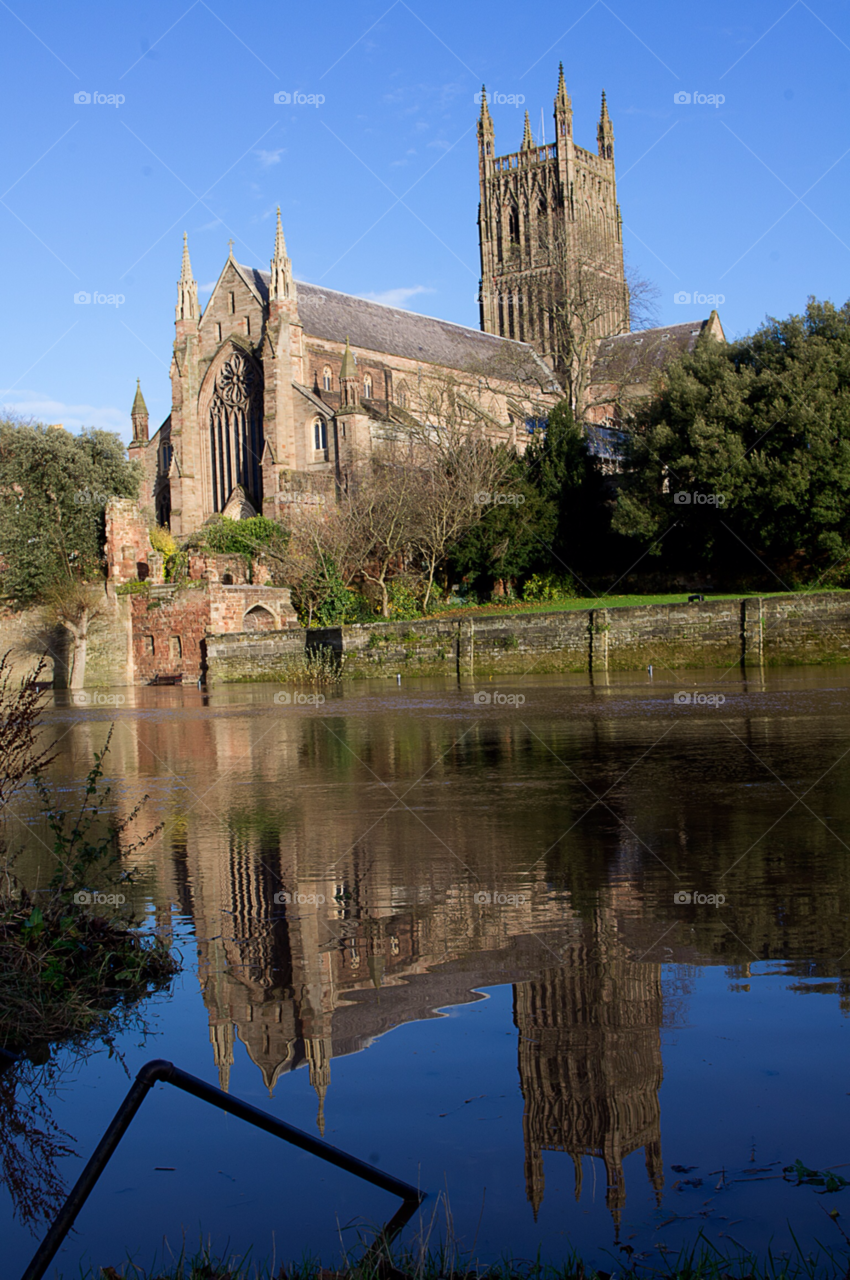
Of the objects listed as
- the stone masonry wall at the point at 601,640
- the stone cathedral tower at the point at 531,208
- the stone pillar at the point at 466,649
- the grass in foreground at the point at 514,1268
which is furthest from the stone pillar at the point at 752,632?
the stone cathedral tower at the point at 531,208

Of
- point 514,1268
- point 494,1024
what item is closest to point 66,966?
point 494,1024

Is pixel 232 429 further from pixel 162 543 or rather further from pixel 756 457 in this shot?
pixel 756 457

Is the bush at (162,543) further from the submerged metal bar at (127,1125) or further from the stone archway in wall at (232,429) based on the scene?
the submerged metal bar at (127,1125)

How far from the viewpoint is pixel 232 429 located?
58.3 metres

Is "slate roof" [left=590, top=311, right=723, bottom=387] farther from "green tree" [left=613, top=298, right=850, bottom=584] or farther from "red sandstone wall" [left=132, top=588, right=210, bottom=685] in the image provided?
"red sandstone wall" [left=132, top=588, right=210, bottom=685]

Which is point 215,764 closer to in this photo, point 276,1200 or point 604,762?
point 604,762

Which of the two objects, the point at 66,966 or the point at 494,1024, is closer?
the point at 494,1024

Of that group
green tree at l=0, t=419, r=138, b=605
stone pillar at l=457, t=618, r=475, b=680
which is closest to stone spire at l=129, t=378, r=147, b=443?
green tree at l=0, t=419, r=138, b=605

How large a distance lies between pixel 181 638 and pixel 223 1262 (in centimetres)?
4217

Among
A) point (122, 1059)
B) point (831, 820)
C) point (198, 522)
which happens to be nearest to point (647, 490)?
point (198, 522)

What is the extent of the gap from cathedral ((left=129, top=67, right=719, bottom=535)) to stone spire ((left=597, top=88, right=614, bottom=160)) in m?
24.8

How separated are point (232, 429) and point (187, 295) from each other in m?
8.31

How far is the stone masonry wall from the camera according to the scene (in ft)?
87.3

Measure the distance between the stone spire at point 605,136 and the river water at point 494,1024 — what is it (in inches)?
3443
